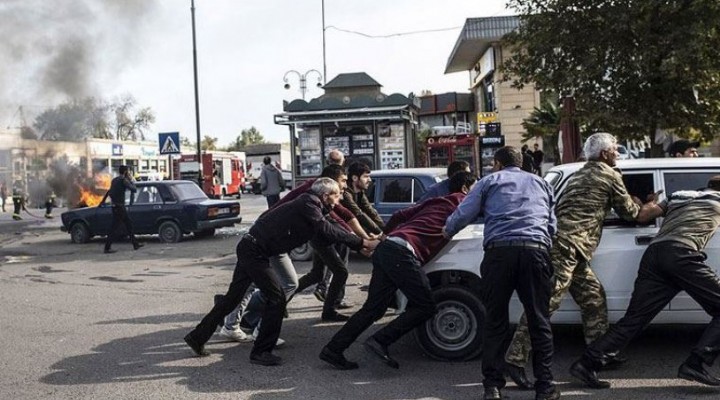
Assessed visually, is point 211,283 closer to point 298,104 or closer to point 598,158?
point 598,158

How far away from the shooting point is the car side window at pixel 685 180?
5770 millimetres

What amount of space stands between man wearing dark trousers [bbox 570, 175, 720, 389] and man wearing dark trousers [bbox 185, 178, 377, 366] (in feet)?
6.76

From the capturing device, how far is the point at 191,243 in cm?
1606

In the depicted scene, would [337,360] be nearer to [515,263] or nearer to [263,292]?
[263,292]

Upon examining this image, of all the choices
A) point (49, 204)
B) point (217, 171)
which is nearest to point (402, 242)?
point (49, 204)

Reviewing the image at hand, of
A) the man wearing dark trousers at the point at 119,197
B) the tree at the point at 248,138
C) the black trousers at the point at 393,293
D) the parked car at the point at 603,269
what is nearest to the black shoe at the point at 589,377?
the parked car at the point at 603,269

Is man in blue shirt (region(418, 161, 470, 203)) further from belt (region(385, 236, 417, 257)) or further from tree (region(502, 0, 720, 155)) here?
tree (region(502, 0, 720, 155))

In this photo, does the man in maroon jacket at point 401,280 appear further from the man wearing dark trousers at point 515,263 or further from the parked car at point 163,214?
the parked car at point 163,214

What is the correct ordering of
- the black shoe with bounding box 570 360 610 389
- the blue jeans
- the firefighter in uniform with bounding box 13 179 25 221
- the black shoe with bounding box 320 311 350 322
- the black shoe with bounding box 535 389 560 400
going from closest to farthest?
1. the black shoe with bounding box 535 389 560 400
2. the black shoe with bounding box 570 360 610 389
3. the blue jeans
4. the black shoe with bounding box 320 311 350 322
5. the firefighter in uniform with bounding box 13 179 25 221

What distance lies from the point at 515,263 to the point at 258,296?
2877 mm

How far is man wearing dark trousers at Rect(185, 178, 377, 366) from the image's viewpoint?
6.02 metres

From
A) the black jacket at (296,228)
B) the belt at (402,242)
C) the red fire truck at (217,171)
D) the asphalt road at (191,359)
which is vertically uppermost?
the red fire truck at (217,171)

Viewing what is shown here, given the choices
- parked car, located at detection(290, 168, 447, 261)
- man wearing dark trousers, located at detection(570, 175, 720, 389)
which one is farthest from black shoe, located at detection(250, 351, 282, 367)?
parked car, located at detection(290, 168, 447, 261)

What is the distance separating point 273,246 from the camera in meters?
6.12
